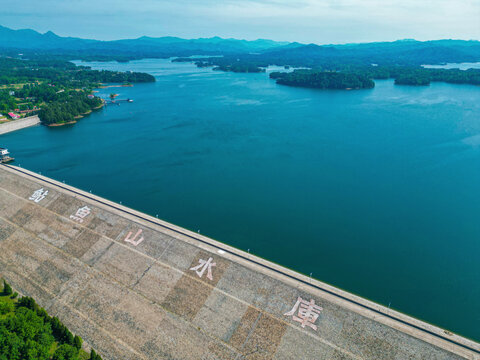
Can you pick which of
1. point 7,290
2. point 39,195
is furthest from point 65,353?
point 39,195

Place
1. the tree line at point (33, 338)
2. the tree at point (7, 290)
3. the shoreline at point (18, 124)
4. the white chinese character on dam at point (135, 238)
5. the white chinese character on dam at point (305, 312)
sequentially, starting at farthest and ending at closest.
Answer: the shoreline at point (18, 124), the white chinese character on dam at point (135, 238), the tree at point (7, 290), the white chinese character on dam at point (305, 312), the tree line at point (33, 338)

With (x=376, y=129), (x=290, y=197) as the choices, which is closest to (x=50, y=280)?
(x=290, y=197)

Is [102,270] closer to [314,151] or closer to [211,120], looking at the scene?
[314,151]

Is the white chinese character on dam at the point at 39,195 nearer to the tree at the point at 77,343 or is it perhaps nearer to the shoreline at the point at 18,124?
the tree at the point at 77,343

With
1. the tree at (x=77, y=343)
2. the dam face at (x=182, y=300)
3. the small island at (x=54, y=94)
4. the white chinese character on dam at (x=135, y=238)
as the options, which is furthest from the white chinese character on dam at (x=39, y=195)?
the small island at (x=54, y=94)

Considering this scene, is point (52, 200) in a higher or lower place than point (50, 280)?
higher

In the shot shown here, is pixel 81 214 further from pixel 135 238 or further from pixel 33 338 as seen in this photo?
pixel 33 338
